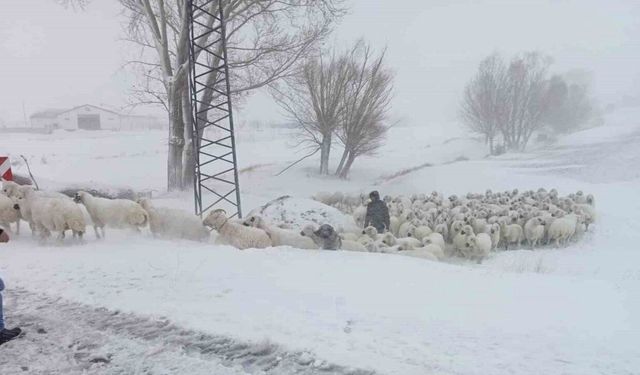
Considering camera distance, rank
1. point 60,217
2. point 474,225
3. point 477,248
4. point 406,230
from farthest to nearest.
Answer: point 474,225 → point 406,230 → point 477,248 → point 60,217

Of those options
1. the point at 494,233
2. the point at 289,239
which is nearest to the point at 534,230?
the point at 494,233

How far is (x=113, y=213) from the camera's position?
8.69m

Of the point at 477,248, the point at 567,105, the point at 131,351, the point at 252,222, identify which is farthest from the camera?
the point at 567,105

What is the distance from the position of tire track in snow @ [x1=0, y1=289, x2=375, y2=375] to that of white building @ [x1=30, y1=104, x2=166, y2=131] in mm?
52189

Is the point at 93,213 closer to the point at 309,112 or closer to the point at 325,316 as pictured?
the point at 325,316

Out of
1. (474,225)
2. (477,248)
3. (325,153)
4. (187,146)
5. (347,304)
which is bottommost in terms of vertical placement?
(477,248)

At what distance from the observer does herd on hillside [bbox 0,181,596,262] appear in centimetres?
813

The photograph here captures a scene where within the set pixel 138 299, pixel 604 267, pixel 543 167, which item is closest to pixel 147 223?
pixel 138 299

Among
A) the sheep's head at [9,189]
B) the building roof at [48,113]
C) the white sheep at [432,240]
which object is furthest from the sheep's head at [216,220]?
the building roof at [48,113]

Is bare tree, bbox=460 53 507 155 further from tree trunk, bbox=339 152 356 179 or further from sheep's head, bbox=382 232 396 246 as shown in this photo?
sheep's head, bbox=382 232 396 246

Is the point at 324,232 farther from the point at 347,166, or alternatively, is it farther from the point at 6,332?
the point at 347,166

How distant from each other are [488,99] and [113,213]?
157ft

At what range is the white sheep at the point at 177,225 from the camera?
29.0ft

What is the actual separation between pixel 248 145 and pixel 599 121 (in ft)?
176
